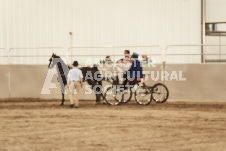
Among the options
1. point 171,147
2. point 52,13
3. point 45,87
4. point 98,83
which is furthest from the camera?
point 52,13

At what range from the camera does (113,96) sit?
17.4m

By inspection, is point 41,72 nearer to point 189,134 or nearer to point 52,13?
point 52,13

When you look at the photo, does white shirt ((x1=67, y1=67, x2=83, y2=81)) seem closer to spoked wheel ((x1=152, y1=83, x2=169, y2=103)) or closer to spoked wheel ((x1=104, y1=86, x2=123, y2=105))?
spoked wheel ((x1=104, y1=86, x2=123, y2=105))

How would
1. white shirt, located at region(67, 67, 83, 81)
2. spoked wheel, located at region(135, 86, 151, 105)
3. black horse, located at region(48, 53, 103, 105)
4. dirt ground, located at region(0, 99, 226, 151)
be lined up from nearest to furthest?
dirt ground, located at region(0, 99, 226, 151), white shirt, located at region(67, 67, 83, 81), spoked wheel, located at region(135, 86, 151, 105), black horse, located at region(48, 53, 103, 105)

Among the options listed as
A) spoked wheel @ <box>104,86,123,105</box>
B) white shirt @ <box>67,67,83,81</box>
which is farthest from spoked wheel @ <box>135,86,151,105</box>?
white shirt @ <box>67,67,83,81</box>

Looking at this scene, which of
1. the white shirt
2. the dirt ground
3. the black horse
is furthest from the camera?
the black horse

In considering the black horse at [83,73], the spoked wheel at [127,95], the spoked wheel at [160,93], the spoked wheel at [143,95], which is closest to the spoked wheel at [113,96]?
the spoked wheel at [127,95]

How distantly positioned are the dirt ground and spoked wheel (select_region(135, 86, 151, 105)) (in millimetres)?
305

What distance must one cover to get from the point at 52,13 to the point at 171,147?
48.6 feet

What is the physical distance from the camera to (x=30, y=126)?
12141 mm

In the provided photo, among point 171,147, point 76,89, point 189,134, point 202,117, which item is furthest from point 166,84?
point 171,147

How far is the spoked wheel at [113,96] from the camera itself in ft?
57.1

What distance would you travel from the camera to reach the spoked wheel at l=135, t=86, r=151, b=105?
56.7 feet

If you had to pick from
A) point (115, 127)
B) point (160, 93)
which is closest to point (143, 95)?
point (160, 93)
